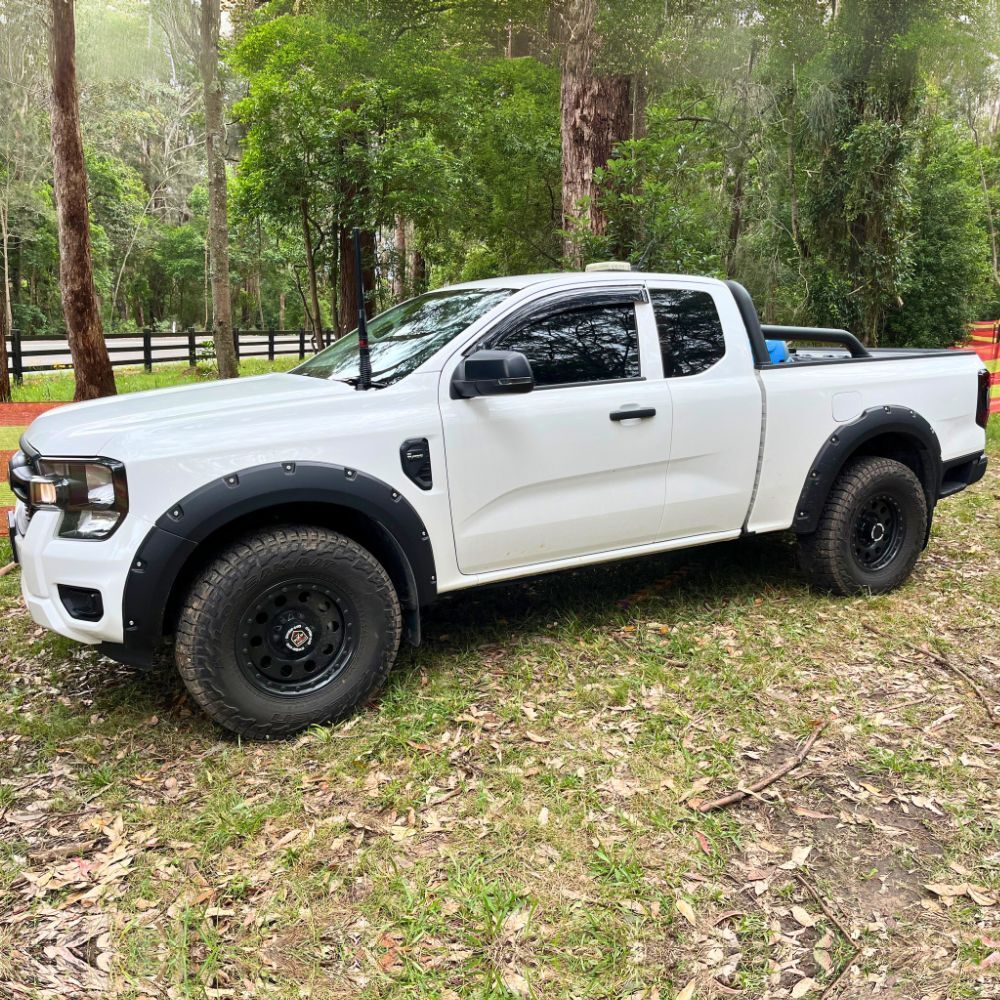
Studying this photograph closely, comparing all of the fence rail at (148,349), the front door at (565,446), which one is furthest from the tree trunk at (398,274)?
the front door at (565,446)

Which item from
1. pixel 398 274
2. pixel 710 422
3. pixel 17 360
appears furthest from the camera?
pixel 17 360

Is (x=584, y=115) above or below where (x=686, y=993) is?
above

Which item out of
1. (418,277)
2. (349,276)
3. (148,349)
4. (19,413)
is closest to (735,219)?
(418,277)

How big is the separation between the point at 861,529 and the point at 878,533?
0.13m

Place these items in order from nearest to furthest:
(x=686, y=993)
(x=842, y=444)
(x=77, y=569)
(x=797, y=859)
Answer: (x=686, y=993) < (x=797, y=859) < (x=77, y=569) < (x=842, y=444)

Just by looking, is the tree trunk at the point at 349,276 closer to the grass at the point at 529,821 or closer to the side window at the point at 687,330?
the side window at the point at 687,330

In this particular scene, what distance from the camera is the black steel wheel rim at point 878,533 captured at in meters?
4.91

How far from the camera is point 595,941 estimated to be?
243 cm

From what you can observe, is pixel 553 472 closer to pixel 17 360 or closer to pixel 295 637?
pixel 295 637

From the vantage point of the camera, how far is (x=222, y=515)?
3188mm

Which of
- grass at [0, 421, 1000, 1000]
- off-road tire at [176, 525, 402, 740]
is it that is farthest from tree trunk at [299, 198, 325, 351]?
off-road tire at [176, 525, 402, 740]

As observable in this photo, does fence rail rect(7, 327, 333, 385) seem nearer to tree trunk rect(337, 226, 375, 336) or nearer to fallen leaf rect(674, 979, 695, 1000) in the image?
tree trunk rect(337, 226, 375, 336)

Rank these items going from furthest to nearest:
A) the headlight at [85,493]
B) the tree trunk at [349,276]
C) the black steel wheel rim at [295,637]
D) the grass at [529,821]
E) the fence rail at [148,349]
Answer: the fence rail at [148,349]
the tree trunk at [349,276]
the black steel wheel rim at [295,637]
the headlight at [85,493]
the grass at [529,821]

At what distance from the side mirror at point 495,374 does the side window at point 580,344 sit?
340 millimetres
